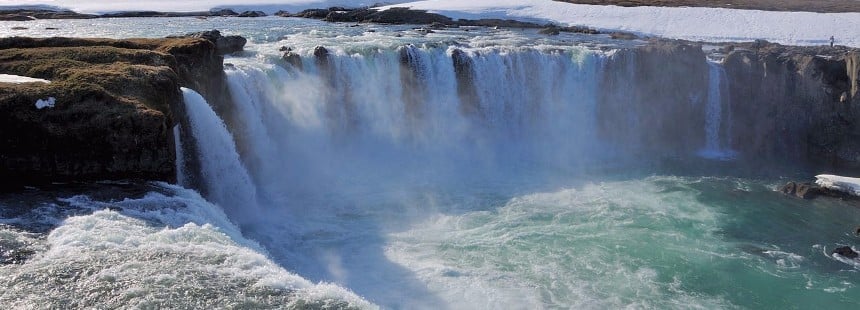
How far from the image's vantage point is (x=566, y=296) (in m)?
13.4

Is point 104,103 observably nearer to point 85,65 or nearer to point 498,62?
point 85,65

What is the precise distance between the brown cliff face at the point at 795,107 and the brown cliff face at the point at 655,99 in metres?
1.60

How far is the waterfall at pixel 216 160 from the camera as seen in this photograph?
16109 millimetres

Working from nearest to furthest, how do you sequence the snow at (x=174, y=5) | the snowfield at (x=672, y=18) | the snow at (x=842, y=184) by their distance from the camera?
the snow at (x=842, y=184) < the snowfield at (x=672, y=18) < the snow at (x=174, y=5)

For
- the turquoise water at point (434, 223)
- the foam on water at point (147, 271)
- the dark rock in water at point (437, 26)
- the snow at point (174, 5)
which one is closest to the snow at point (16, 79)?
the turquoise water at point (434, 223)

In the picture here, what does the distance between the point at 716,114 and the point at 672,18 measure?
23.4m

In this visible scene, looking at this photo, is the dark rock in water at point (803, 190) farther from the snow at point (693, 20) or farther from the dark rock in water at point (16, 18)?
the dark rock in water at point (16, 18)

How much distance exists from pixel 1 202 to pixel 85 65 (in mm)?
5586

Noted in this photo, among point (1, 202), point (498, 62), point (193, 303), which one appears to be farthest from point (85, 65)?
point (498, 62)

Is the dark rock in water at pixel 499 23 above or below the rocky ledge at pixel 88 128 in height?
above

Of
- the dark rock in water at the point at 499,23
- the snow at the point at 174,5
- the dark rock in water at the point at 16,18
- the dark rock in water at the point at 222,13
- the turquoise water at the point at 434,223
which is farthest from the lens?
the snow at the point at 174,5

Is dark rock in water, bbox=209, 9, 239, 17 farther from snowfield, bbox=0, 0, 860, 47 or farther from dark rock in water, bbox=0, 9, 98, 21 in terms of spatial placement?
dark rock in water, bbox=0, 9, 98, 21

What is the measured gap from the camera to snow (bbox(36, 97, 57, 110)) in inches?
544

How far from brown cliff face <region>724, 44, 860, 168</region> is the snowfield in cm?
1523
